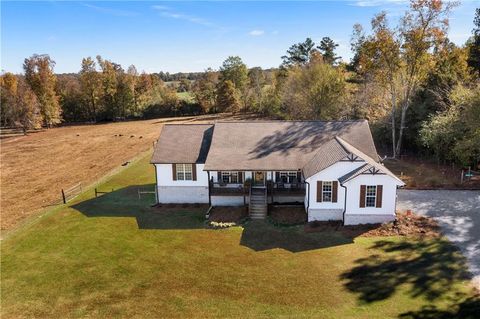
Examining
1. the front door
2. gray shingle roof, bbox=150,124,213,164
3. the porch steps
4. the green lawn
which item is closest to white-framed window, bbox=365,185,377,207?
the green lawn

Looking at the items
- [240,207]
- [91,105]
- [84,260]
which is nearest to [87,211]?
[84,260]

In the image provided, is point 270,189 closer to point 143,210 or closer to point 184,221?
point 184,221

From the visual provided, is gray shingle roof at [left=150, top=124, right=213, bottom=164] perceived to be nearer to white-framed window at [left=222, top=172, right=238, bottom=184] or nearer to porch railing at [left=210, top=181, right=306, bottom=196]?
white-framed window at [left=222, top=172, right=238, bottom=184]

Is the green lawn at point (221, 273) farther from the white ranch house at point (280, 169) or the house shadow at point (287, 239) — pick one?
the white ranch house at point (280, 169)

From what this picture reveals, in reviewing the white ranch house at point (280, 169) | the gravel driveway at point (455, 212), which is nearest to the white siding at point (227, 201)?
the white ranch house at point (280, 169)

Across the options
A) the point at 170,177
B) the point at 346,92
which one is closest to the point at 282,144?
the point at 170,177

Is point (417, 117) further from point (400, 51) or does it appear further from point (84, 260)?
point (84, 260)
